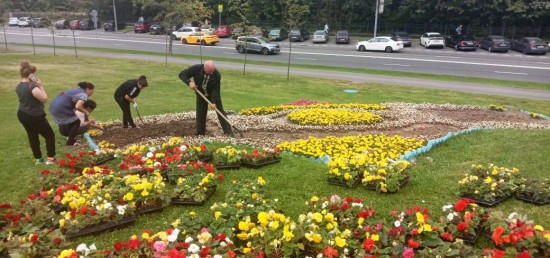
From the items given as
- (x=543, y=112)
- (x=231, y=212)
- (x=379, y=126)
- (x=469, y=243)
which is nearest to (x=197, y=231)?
(x=231, y=212)

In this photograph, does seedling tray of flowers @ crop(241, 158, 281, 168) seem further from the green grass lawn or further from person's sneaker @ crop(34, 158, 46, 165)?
person's sneaker @ crop(34, 158, 46, 165)

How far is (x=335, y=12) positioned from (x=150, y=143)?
1891 inches

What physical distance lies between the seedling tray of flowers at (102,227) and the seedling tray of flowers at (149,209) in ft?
0.67

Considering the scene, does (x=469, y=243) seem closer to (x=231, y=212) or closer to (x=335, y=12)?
(x=231, y=212)

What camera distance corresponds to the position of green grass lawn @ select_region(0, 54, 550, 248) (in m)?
5.62

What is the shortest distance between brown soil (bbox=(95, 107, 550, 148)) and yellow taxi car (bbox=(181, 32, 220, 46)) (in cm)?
2823

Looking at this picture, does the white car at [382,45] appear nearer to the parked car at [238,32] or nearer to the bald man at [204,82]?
the parked car at [238,32]

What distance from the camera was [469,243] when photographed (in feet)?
14.9

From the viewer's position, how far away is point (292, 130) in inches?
385

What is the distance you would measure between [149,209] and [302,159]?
299cm

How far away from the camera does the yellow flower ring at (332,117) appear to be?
10258 millimetres

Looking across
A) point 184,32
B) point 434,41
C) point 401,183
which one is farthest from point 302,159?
point 184,32

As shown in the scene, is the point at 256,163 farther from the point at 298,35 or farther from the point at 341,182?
the point at 298,35

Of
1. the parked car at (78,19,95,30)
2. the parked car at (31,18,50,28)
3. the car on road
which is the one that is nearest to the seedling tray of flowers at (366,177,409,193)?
the car on road
